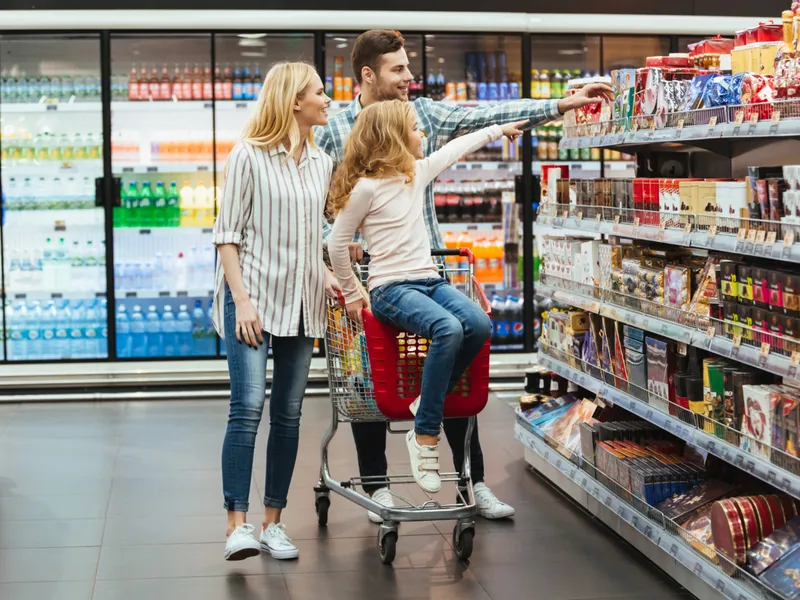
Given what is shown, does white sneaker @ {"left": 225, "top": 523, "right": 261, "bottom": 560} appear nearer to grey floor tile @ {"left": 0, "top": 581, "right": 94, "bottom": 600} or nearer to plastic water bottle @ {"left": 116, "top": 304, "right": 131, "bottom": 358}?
grey floor tile @ {"left": 0, "top": 581, "right": 94, "bottom": 600}

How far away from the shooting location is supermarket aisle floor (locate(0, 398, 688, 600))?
3.65 m

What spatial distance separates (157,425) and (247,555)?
275 cm

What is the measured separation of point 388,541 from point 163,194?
4418 mm

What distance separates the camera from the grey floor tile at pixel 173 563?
3795 mm

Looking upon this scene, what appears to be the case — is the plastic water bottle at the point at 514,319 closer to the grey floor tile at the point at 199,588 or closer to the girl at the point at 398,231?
the girl at the point at 398,231

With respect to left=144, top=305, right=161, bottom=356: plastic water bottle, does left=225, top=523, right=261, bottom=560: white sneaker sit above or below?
below

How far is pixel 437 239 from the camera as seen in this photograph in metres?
4.34

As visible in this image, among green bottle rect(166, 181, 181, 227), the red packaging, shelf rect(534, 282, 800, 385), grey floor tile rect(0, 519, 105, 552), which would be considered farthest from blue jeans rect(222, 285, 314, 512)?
green bottle rect(166, 181, 181, 227)

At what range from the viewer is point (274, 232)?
375 cm

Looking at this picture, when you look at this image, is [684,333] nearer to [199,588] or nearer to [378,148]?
[378,148]

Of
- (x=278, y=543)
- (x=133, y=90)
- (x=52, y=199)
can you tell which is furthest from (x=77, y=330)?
(x=278, y=543)

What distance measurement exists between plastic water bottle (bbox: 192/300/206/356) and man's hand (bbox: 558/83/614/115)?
4.21m

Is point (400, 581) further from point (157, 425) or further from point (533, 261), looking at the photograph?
point (533, 261)

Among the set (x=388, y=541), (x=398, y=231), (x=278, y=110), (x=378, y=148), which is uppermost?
(x=278, y=110)
